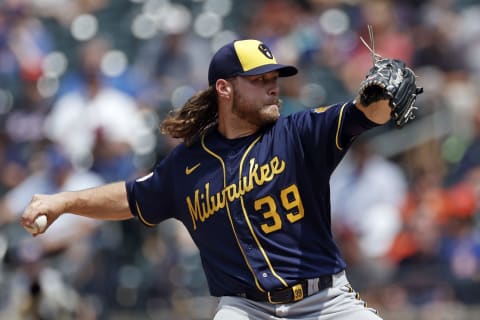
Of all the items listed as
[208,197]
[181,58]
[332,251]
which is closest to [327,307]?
[332,251]

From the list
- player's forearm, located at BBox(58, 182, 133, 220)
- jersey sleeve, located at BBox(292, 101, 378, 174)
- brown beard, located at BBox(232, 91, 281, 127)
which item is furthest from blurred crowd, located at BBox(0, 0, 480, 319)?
jersey sleeve, located at BBox(292, 101, 378, 174)

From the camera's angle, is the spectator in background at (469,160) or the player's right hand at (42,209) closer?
the player's right hand at (42,209)

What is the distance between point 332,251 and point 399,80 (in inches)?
38.2

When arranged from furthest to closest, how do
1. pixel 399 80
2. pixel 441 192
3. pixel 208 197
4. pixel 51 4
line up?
pixel 51 4, pixel 441 192, pixel 208 197, pixel 399 80

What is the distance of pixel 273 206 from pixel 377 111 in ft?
2.50

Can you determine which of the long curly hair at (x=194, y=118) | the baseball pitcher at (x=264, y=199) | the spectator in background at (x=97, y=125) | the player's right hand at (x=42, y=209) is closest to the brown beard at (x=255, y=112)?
the baseball pitcher at (x=264, y=199)

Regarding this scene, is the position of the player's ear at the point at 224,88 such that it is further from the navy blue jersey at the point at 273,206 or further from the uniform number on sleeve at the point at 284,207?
the uniform number on sleeve at the point at 284,207

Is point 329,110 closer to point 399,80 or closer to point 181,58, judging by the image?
point 399,80

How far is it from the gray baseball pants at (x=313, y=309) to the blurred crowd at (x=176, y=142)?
120 inches

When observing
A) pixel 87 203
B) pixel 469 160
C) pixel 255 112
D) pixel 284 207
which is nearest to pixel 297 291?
pixel 284 207

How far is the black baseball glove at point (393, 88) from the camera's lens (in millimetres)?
4230

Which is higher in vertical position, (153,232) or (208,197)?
(208,197)

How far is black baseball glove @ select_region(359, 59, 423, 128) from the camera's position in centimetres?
423

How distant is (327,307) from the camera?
4727 millimetres
